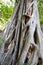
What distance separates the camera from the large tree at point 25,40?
16.9ft

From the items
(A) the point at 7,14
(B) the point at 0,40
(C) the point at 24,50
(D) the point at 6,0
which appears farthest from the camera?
(D) the point at 6,0

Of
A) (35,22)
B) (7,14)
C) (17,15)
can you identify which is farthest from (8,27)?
(7,14)

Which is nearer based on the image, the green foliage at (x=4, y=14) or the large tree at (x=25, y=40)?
the large tree at (x=25, y=40)

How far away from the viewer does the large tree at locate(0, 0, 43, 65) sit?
16.9 feet

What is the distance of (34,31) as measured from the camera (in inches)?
208

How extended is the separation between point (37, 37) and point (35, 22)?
1.39 feet

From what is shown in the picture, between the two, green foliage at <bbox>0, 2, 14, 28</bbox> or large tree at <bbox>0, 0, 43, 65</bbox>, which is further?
green foliage at <bbox>0, 2, 14, 28</bbox>

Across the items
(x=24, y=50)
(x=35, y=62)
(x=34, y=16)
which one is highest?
(x=34, y=16)

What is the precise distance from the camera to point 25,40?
17.1ft

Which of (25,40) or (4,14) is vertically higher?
(4,14)

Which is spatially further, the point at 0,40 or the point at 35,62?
the point at 0,40

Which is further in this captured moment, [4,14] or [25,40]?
[4,14]

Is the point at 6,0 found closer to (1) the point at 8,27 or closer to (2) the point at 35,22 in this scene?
(1) the point at 8,27

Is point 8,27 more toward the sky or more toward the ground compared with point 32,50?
more toward the sky
